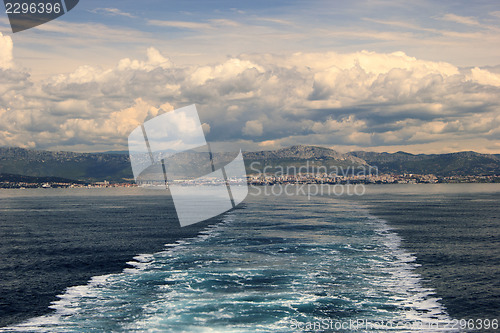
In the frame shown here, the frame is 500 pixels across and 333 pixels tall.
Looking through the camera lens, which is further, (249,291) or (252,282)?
(252,282)

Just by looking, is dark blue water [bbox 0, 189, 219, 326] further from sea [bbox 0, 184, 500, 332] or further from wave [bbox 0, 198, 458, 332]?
wave [bbox 0, 198, 458, 332]

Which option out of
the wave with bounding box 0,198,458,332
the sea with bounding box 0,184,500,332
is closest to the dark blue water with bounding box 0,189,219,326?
the sea with bounding box 0,184,500,332

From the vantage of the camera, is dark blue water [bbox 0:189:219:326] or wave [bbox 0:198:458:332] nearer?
wave [bbox 0:198:458:332]

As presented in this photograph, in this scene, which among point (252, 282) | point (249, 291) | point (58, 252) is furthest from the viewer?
point (58, 252)

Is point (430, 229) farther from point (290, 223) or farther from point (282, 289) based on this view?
point (282, 289)

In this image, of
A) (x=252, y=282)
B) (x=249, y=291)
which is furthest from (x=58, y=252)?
(x=249, y=291)

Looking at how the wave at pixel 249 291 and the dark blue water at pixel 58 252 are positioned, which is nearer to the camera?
the wave at pixel 249 291

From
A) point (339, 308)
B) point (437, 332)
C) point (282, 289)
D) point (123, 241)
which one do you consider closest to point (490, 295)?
point (437, 332)

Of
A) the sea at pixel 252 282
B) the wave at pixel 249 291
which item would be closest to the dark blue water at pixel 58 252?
the sea at pixel 252 282

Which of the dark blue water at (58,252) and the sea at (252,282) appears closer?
the sea at (252,282)

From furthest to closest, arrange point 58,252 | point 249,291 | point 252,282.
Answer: point 58,252
point 252,282
point 249,291

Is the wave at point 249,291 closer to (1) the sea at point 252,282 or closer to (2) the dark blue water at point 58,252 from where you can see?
(1) the sea at point 252,282

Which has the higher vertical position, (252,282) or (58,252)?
(252,282)

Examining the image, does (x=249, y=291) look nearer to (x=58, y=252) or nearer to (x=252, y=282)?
(x=252, y=282)
